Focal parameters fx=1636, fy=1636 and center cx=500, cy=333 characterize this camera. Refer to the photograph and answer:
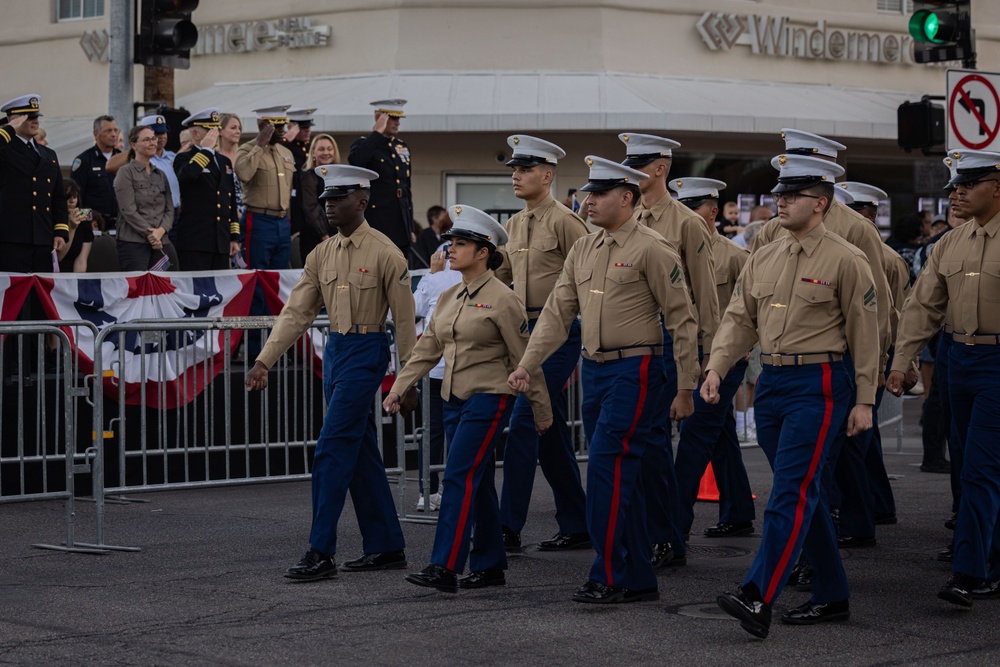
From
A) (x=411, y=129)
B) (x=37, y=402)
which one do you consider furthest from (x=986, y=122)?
(x=411, y=129)

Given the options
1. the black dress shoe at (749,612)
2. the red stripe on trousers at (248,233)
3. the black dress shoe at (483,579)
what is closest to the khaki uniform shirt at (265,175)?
the red stripe on trousers at (248,233)

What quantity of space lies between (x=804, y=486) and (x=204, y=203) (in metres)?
8.54

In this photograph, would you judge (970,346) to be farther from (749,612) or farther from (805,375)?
(749,612)

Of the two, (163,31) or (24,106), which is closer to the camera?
(24,106)

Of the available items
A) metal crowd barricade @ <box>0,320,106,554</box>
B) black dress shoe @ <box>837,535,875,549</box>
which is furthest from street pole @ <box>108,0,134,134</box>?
black dress shoe @ <box>837,535,875,549</box>

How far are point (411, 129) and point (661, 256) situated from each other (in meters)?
14.1

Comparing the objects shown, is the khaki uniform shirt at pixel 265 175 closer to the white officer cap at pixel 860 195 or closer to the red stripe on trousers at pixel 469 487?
the white officer cap at pixel 860 195

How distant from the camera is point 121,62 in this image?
15.2 m

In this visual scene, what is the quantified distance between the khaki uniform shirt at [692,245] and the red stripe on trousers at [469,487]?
1380mm

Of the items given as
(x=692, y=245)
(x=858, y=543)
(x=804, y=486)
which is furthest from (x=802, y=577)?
(x=692, y=245)

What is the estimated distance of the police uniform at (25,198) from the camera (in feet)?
42.7

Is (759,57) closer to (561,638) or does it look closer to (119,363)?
(119,363)

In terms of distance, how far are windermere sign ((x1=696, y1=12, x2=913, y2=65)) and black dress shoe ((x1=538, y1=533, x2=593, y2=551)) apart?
15.0 m

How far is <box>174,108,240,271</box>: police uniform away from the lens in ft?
47.6
